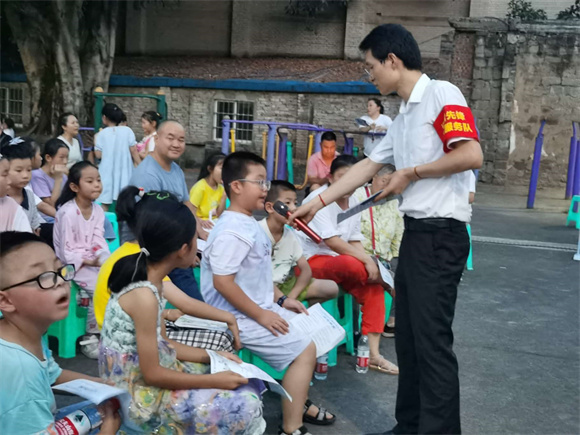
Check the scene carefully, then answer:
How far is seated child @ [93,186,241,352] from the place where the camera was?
335 cm

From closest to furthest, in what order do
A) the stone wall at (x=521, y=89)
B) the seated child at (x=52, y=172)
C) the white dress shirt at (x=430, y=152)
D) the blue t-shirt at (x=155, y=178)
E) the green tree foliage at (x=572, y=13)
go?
the white dress shirt at (x=430, y=152) < the blue t-shirt at (x=155, y=178) < the seated child at (x=52, y=172) < the stone wall at (x=521, y=89) < the green tree foliage at (x=572, y=13)

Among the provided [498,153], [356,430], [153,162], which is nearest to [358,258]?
Result: [356,430]

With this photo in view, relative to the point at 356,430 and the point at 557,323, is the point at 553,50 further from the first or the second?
the point at 356,430

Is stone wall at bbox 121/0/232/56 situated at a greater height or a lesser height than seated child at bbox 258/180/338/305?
greater

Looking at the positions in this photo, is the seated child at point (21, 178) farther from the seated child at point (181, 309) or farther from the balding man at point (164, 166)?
the seated child at point (181, 309)

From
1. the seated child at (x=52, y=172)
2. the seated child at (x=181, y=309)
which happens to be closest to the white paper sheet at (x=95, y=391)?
the seated child at (x=181, y=309)

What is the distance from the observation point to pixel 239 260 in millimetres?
3570

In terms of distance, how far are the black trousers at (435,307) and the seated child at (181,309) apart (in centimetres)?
85

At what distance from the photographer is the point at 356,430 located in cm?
387

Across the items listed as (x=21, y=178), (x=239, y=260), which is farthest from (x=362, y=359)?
(x=21, y=178)

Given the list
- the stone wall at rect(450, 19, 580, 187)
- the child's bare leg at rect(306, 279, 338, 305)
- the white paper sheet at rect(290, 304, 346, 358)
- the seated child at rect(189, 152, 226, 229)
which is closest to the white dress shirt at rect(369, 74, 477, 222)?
the white paper sheet at rect(290, 304, 346, 358)

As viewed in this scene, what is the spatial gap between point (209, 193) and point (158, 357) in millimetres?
3522

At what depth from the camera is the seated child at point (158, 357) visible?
2.68 metres

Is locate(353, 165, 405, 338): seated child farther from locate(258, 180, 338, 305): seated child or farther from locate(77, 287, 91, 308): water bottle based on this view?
locate(77, 287, 91, 308): water bottle
